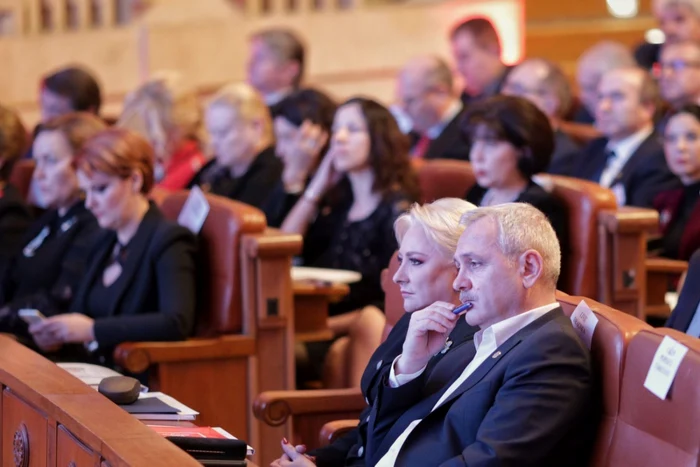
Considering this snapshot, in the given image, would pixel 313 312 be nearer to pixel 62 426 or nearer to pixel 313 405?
A: pixel 313 405

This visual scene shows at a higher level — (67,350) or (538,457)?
(538,457)

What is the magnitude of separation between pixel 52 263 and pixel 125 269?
0.74 metres

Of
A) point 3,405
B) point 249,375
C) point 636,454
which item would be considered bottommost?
point 249,375

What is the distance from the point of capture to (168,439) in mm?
2268

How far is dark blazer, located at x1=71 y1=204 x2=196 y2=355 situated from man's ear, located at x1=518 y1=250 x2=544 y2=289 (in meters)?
1.71

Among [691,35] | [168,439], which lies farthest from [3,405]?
[691,35]

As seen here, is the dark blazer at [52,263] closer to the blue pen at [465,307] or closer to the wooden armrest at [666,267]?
the wooden armrest at [666,267]

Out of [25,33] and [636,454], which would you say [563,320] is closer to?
[636,454]

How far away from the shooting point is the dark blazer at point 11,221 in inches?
189

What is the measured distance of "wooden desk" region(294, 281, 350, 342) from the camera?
160 inches

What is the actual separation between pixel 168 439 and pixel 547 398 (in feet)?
2.33

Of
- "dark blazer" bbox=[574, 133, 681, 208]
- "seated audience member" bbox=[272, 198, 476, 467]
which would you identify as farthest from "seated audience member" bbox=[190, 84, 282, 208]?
"seated audience member" bbox=[272, 198, 476, 467]

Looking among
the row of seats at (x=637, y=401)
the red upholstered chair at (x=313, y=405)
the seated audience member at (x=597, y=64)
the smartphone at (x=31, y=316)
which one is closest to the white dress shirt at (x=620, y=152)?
the seated audience member at (x=597, y=64)

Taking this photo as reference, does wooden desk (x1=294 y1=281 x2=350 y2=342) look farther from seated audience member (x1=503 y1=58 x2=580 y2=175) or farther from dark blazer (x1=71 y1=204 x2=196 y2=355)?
seated audience member (x1=503 y1=58 x2=580 y2=175)
